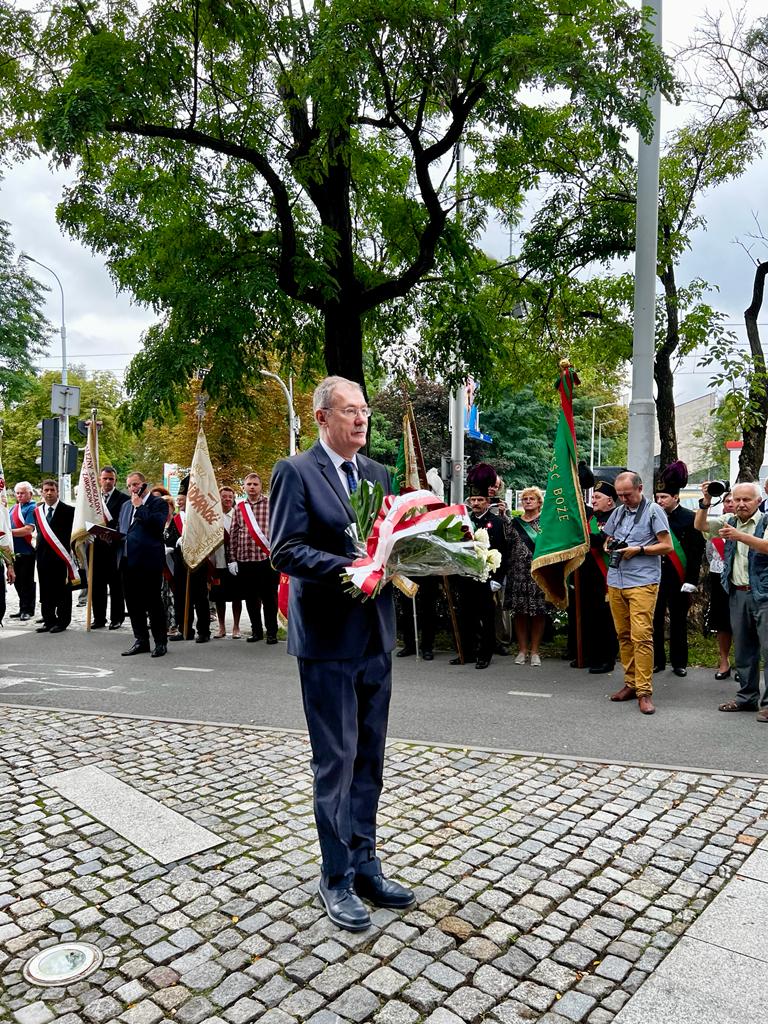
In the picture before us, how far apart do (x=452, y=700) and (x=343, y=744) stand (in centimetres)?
423

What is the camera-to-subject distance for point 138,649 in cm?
1014

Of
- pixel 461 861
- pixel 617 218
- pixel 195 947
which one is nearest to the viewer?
pixel 195 947

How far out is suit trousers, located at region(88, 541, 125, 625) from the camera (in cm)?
1260

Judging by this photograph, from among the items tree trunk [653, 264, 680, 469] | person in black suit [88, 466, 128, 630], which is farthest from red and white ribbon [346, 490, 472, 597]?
person in black suit [88, 466, 128, 630]

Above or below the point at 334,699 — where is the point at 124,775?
below

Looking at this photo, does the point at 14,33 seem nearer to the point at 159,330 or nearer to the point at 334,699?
the point at 159,330

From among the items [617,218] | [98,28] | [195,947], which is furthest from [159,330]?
[195,947]

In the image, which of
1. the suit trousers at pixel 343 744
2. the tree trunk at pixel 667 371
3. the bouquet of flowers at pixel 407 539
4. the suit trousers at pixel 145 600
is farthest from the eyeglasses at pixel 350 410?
the tree trunk at pixel 667 371

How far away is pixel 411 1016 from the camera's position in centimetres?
274

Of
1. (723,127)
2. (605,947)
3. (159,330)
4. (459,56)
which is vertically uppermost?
(723,127)

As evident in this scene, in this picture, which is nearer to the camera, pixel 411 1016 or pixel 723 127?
pixel 411 1016

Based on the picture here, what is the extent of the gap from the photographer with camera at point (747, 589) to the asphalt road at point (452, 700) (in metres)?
0.28

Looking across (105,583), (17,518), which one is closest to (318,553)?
(105,583)

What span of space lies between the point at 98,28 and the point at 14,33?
4.58 ft
